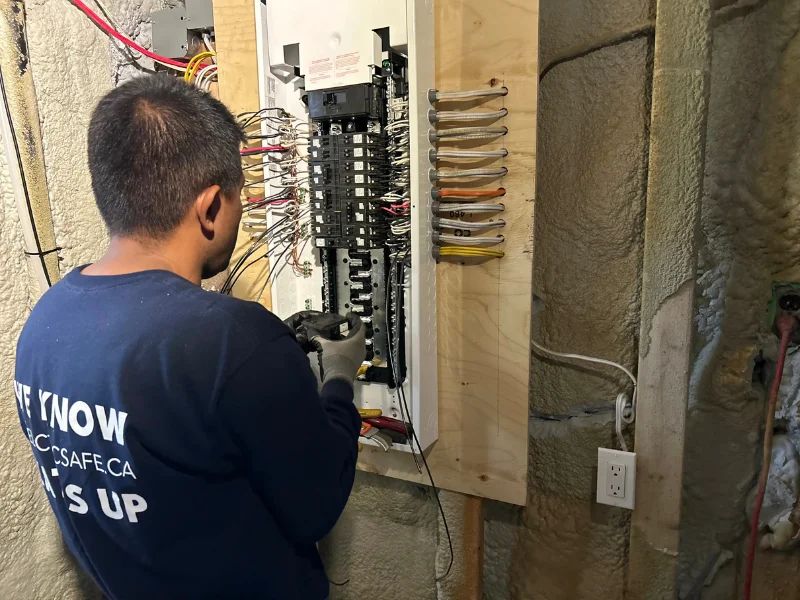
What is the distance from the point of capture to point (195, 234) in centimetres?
69

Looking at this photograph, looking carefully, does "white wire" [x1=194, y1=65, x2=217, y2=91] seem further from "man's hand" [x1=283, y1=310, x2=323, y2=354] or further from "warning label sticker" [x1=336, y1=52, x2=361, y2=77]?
"man's hand" [x1=283, y1=310, x2=323, y2=354]

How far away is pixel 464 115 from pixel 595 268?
405 millimetres

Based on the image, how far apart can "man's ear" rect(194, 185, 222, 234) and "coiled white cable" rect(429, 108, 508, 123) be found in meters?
0.44

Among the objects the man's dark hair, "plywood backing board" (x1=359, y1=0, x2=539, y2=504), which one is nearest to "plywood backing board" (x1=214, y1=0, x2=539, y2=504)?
"plywood backing board" (x1=359, y1=0, x2=539, y2=504)

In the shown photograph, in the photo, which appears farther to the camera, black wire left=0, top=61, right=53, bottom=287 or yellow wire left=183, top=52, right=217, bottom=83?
yellow wire left=183, top=52, right=217, bottom=83

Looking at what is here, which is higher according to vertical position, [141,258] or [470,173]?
[470,173]

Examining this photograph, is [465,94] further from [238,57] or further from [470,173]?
[238,57]

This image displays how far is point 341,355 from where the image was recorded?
2.95 feet

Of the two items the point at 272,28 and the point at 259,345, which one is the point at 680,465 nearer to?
the point at 259,345

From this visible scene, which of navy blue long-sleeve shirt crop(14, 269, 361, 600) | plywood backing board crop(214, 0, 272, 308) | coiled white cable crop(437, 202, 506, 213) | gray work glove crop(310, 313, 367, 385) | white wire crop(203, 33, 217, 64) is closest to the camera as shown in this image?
navy blue long-sleeve shirt crop(14, 269, 361, 600)

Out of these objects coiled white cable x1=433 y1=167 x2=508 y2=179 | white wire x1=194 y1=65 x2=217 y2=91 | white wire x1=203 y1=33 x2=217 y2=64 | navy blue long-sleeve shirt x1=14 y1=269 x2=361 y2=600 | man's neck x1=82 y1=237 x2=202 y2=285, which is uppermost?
white wire x1=203 y1=33 x2=217 y2=64

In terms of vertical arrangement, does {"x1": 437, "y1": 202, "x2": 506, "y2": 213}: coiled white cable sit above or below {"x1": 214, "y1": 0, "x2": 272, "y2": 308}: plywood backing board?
below

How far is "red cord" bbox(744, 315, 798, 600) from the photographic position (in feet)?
3.12

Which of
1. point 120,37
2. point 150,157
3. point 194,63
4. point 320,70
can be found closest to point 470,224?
point 320,70
